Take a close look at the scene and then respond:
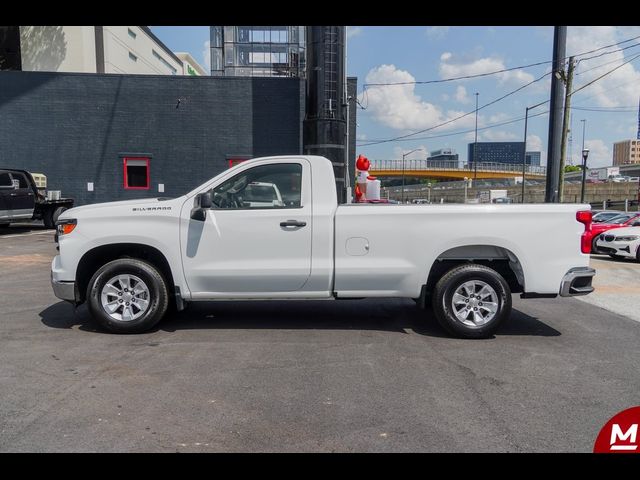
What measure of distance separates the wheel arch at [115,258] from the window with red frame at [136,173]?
18.0 m

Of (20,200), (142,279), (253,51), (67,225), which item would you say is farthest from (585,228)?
(253,51)

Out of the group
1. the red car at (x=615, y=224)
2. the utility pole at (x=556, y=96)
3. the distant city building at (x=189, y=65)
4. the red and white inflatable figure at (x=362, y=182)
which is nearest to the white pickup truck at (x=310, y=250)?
the red and white inflatable figure at (x=362, y=182)

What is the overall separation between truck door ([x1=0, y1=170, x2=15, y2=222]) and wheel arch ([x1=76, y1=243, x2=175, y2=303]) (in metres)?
12.6

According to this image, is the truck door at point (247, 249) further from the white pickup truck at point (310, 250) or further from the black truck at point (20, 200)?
the black truck at point (20, 200)

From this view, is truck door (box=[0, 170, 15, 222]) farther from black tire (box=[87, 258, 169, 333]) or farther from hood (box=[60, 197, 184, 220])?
black tire (box=[87, 258, 169, 333])

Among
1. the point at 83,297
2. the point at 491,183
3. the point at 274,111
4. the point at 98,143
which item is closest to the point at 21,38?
the point at 98,143

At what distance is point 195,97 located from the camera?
2300 cm

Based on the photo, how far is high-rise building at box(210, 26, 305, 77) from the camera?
33062 millimetres

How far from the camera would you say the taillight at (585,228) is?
592cm

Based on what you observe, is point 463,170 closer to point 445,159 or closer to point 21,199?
point 445,159

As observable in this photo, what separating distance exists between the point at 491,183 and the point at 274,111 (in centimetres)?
7259

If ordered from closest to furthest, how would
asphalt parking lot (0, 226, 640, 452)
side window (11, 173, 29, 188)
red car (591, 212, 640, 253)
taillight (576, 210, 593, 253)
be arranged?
asphalt parking lot (0, 226, 640, 452) → taillight (576, 210, 593, 253) → red car (591, 212, 640, 253) → side window (11, 173, 29, 188)

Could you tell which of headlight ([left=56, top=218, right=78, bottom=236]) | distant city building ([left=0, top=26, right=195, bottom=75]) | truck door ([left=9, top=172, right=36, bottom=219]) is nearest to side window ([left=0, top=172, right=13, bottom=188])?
truck door ([left=9, top=172, right=36, bottom=219])

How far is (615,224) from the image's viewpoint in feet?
54.2
